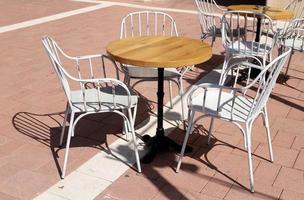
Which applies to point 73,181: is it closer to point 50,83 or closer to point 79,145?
point 79,145

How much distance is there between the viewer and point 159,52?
304 cm

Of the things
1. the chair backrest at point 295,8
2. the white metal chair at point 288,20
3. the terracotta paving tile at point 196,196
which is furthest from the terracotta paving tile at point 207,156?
the chair backrest at point 295,8

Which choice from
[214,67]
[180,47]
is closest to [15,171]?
[180,47]

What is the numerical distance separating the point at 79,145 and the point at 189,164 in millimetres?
950

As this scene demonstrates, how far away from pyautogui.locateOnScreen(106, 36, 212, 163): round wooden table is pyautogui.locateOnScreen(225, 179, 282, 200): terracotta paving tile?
655mm

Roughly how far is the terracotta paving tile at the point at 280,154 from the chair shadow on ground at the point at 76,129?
1.16 m

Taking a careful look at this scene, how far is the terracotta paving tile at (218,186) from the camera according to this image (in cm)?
282

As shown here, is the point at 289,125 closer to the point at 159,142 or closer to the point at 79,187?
the point at 159,142

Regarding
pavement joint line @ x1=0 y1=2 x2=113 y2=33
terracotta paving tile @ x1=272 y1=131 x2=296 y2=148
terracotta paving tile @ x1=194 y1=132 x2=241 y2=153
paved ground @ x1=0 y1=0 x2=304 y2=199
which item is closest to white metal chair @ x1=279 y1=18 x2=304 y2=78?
paved ground @ x1=0 y1=0 x2=304 y2=199

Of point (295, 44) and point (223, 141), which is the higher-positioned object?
point (295, 44)

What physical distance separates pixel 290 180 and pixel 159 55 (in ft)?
4.31

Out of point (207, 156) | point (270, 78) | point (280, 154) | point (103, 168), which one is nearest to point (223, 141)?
point (207, 156)

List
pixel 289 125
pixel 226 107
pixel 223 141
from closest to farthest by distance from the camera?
pixel 226 107 < pixel 223 141 < pixel 289 125

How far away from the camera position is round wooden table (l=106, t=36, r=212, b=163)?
2807 millimetres
